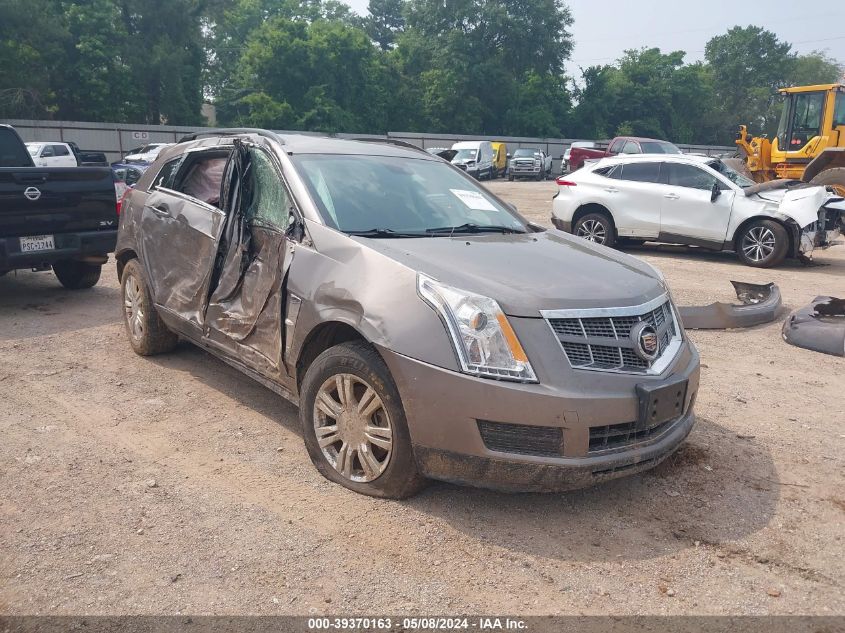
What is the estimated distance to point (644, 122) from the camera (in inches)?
2601

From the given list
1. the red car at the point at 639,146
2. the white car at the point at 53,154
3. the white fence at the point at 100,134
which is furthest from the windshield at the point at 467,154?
the white car at the point at 53,154

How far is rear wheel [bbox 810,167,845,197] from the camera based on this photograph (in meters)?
14.6

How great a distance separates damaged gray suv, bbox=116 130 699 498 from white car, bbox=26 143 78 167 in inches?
847

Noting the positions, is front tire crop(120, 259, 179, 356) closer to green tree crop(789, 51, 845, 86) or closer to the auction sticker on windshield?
the auction sticker on windshield

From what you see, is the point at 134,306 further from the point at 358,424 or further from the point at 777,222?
the point at 777,222

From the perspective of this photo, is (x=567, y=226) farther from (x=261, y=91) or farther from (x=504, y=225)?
(x=261, y=91)

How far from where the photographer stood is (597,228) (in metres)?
12.6

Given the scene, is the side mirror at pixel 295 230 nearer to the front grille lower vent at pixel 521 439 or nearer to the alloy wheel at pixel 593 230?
the front grille lower vent at pixel 521 439

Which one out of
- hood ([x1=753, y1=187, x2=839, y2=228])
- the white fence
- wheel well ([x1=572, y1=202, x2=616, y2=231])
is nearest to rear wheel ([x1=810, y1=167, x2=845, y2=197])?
hood ([x1=753, y1=187, x2=839, y2=228])

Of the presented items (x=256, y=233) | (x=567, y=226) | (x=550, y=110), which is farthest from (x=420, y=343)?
(x=550, y=110)

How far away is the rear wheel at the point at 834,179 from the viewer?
Answer: 47.9 ft

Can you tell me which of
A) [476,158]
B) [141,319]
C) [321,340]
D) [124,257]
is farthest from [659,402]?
[476,158]

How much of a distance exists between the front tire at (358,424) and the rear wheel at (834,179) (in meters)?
13.9

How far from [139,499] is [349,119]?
50371 millimetres
